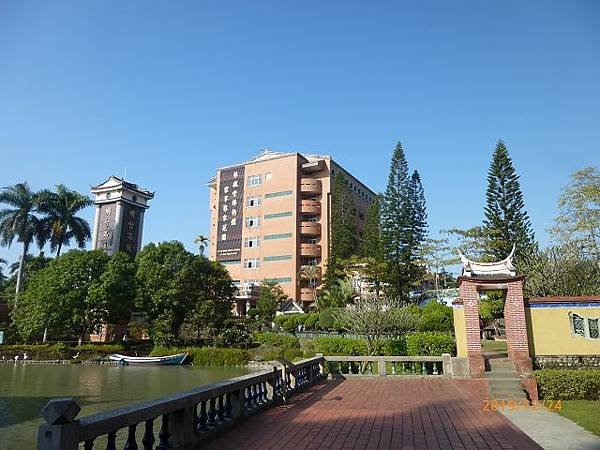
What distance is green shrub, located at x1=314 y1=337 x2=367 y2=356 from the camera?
880 inches

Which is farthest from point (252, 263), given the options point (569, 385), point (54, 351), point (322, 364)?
point (569, 385)

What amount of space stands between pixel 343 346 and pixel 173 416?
19.0 metres

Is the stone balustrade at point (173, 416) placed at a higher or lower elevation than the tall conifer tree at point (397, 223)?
lower

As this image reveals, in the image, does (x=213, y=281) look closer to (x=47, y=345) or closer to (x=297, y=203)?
(x=47, y=345)

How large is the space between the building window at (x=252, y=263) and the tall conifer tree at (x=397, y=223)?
59.4 ft

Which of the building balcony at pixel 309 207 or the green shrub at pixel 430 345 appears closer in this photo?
the green shrub at pixel 430 345

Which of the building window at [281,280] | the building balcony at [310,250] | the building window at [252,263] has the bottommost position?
the building window at [281,280]

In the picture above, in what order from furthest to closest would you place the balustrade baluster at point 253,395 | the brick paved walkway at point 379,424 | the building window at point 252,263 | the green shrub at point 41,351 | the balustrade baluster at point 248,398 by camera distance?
1. the building window at point 252,263
2. the green shrub at point 41,351
3. the balustrade baluster at point 253,395
4. the balustrade baluster at point 248,398
5. the brick paved walkway at point 379,424

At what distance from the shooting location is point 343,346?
2298 cm

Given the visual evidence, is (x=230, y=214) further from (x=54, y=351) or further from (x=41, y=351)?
(x=41, y=351)

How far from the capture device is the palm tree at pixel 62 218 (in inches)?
1633

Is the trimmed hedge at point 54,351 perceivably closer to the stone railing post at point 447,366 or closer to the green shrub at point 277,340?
the green shrub at point 277,340

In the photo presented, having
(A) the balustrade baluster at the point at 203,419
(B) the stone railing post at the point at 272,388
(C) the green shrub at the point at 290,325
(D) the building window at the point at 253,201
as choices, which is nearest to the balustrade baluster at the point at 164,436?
(A) the balustrade baluster at the point at 203,419

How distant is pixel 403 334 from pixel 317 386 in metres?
12.8
